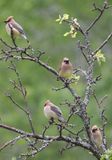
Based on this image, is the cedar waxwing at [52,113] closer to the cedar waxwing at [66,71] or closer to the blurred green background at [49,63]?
the cedar waxwing at [66,71]

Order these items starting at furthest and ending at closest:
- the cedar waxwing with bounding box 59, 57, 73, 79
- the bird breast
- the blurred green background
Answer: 1. the blurred green background
2. the bird breast
3. the cedar waxwing with bounding box 59, 57, 73, 79

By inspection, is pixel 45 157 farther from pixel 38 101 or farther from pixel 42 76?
pixel 42 76

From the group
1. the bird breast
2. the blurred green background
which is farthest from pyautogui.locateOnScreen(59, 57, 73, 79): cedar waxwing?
the blurred green background

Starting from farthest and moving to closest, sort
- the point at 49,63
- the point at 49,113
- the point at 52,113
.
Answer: the point at 49,63
the point at 49,113
the point at 52,113

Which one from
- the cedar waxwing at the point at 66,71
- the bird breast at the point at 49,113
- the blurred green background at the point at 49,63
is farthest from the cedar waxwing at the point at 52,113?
the blurred green background at the point at 49,63

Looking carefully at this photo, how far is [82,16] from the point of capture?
88.6 ft

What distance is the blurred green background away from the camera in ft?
73.4

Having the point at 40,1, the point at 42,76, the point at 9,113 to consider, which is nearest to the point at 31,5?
the point at 40,1

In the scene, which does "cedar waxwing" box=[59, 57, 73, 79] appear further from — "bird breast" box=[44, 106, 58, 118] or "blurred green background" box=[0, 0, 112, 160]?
"blurred green background" box=[0, 0, 112, 160]

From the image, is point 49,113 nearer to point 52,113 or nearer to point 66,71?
point 52,113

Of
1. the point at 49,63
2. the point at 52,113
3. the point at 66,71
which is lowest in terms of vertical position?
the point at 52,113

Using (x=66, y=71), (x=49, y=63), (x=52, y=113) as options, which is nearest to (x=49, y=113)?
(x=52, y=113)

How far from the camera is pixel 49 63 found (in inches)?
960

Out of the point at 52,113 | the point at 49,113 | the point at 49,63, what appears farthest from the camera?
the point at 49,63
